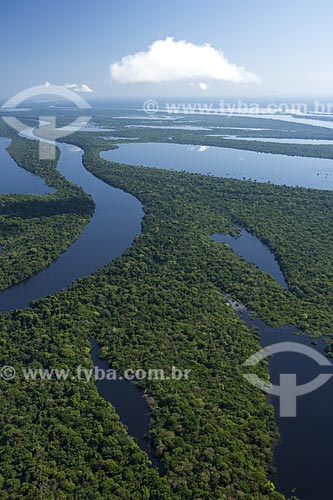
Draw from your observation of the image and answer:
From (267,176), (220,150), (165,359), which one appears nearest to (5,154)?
(220,150)

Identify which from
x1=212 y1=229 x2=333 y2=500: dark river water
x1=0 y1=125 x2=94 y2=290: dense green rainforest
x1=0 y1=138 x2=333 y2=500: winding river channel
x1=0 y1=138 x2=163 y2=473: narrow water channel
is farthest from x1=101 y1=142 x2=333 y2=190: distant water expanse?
x1=212 y1=229 x2=333 y2=500: dark river water

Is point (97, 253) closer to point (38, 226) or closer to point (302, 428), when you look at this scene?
point (38, 226)

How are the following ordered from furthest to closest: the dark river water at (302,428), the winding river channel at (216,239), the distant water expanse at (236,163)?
the distant water expanse at (236,163) < the winding river channel at (216,239) < the dark river water at (302,428)

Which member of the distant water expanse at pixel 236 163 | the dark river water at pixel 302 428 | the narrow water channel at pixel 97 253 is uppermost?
the distant water expanse at pixel 236 163

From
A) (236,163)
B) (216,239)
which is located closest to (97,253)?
(216,239)

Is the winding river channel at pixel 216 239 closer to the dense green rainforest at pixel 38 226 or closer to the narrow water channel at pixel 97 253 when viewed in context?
the narrow water channel at pixel 97 253

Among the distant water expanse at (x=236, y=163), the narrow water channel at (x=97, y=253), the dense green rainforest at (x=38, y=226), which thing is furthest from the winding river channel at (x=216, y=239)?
the dense green rainforest at (x=38, y=226)
